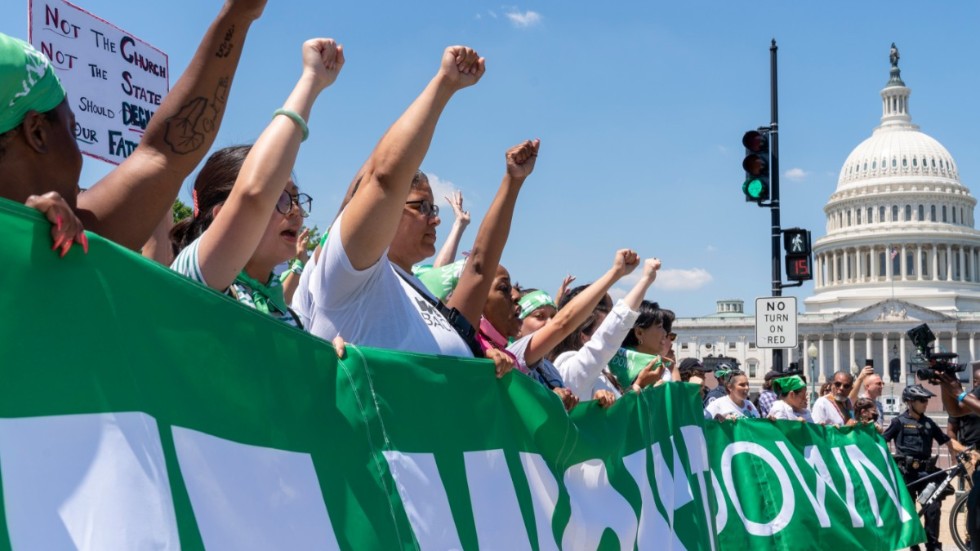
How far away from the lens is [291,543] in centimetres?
235

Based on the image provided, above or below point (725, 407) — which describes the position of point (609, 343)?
above

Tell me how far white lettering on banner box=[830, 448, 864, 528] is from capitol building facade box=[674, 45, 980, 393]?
338 feet

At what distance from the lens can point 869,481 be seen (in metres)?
8.83

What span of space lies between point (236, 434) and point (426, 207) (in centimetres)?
150

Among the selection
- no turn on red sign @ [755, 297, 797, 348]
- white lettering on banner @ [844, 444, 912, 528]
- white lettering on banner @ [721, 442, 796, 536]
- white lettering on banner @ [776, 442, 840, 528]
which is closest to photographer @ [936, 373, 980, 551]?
white lettering on banner @ [844, 444, 912, 528]

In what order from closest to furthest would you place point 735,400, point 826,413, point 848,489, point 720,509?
point 720,509 → point 848,489 → point 735,400 → point 826,413

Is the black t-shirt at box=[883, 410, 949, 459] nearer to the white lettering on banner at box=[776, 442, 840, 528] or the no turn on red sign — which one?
the no turn on red sign

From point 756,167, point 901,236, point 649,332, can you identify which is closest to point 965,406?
point 649,332

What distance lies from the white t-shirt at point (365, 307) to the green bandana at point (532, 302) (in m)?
2.45

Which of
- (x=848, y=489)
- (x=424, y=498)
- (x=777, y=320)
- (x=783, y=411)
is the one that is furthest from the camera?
(x=777, y=320)

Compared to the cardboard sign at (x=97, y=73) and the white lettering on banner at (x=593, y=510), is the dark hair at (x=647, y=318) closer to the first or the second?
the white lettering on banner at (x=593, y=510)

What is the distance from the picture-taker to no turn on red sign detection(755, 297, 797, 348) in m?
14.2

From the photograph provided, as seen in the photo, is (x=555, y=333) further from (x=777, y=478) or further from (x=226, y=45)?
(x=777, y=478)

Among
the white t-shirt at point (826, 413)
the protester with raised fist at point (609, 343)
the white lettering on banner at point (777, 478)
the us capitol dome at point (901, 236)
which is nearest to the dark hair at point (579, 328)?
the protester with raised fist at point (609, 343)
